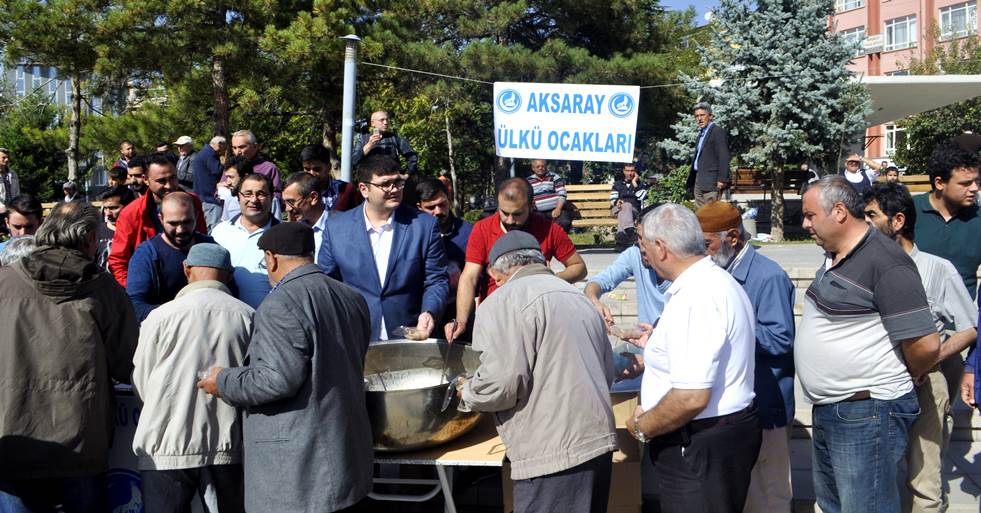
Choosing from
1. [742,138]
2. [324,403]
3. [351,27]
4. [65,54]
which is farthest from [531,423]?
[742,138]

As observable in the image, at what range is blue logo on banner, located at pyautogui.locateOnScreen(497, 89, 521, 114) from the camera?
12172 mm

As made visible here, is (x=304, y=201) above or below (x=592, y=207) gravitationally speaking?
below

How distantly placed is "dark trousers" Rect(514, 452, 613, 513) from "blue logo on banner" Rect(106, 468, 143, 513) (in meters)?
2.03

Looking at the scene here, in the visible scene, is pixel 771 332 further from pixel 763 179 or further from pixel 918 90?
pixel 918 90

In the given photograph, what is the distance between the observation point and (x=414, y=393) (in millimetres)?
3871

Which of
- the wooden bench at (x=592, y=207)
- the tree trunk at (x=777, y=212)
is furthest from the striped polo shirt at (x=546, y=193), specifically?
the tree trunk at (x=777, y=212)

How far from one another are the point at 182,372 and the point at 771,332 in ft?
8.78

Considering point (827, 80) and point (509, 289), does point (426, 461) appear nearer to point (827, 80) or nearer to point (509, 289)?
point (509, 289)

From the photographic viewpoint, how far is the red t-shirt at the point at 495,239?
5375 mm

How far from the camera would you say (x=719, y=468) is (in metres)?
3.44

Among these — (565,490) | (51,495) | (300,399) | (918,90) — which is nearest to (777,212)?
(918,90)

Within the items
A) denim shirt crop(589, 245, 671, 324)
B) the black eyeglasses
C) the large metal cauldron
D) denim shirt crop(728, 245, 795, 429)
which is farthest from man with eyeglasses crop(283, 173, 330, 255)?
denim shirt crop(728, 245, 795, 429)

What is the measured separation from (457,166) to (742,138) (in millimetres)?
9686

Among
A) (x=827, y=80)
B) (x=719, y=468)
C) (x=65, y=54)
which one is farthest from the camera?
(x=827, y=80)
